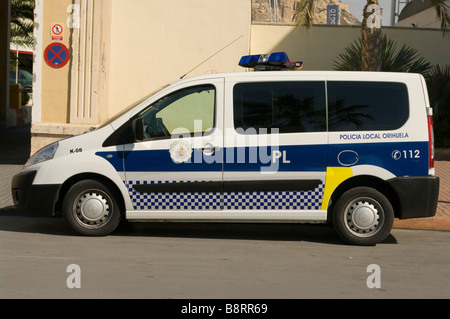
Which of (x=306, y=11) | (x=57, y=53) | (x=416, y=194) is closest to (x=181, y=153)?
(x=416, y=194)

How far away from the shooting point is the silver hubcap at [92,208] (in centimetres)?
768

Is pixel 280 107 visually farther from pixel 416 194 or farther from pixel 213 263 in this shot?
pixel 213 263

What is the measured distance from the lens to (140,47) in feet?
49.3

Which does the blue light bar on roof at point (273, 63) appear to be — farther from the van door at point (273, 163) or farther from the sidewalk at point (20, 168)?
the sidewalk at point (20, 168)

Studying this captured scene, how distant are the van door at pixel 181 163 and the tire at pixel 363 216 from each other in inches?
53.3

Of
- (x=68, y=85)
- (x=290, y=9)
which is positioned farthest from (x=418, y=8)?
(x=290, y=9)

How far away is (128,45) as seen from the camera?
15016 mm

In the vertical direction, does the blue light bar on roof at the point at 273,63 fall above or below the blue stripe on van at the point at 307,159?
above

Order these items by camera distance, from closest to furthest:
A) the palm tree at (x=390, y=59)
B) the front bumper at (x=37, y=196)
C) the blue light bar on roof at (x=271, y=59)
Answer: the front bumper at (x=37, y=196)
the blue light bar on roof at (x=271, y=59)
the palm tree at (x=390, y=59)

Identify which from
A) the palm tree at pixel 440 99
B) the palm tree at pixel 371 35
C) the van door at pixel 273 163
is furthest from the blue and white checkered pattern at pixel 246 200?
the palm tree at pixel 440 99

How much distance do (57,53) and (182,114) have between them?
716cm

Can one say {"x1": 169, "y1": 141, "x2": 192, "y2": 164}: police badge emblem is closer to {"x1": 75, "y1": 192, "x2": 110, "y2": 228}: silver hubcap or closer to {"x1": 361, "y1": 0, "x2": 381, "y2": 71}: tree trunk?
{"x1": 75, "y1": 192, "x2": 110, "y2": 228}: silver hubcap

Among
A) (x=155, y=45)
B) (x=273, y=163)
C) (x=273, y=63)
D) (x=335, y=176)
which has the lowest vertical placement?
(x=335, y=176)

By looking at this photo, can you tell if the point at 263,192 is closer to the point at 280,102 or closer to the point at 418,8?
the point at 280,102
